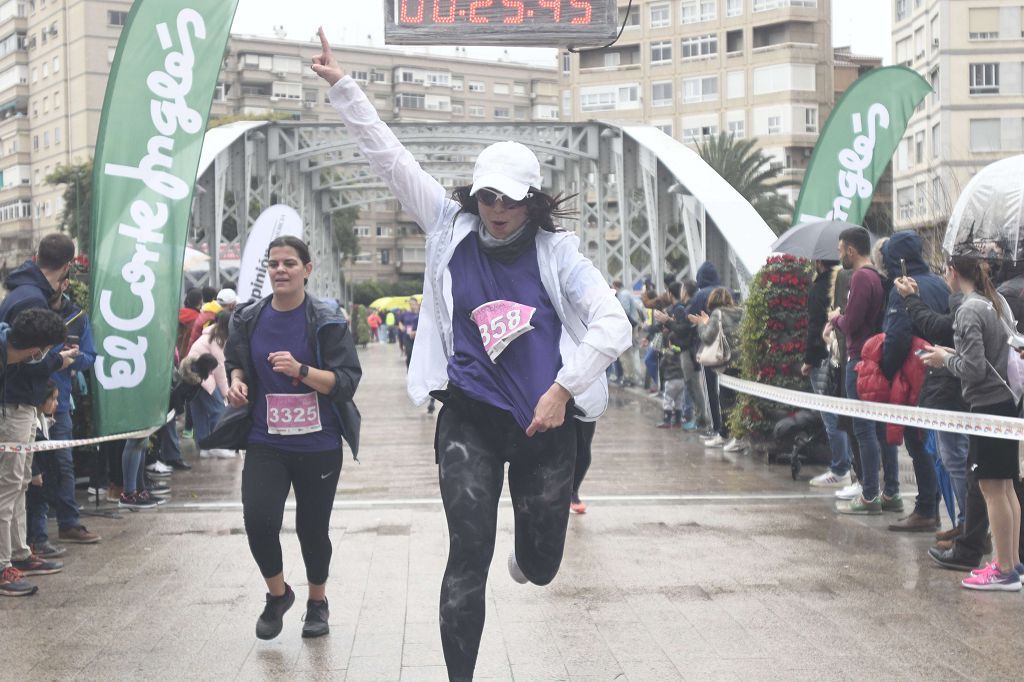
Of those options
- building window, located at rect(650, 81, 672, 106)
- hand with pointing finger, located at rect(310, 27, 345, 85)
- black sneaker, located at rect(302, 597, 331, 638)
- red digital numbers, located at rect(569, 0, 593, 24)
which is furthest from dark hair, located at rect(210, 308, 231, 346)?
building window, located at rect(650, 81, 672, 106)

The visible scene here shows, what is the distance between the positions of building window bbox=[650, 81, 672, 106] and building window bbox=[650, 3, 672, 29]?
367cm

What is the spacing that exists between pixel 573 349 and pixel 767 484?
6896mm

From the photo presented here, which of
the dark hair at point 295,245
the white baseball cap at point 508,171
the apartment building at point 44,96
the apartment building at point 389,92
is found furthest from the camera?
the apartment building at point 389,92

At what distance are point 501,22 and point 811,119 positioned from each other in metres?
70.1

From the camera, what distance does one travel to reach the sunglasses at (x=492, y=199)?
450cm

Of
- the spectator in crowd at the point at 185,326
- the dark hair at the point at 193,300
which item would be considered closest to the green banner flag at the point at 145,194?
the spectator in crowd at the point at 185,326

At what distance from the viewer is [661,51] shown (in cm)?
8500

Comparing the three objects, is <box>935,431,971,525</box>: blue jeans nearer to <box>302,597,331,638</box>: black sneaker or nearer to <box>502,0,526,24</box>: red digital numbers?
<box>302,597,331,638</box>: black sneaker

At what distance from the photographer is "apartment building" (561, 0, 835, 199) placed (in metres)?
78.6

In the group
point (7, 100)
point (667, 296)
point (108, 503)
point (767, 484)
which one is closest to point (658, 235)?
point (667, 296)

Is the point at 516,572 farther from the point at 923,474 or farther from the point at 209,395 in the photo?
the point at 209,395

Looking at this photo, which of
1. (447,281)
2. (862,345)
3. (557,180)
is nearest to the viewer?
(447,281)

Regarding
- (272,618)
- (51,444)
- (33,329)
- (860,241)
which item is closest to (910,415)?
(860,241)

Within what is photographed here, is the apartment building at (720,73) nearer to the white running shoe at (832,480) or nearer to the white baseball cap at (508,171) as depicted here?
the white running shoe at (832,480)
